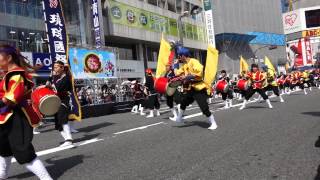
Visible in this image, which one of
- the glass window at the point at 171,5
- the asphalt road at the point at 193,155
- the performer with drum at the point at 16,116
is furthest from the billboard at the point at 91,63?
the glass window at the point at 171,5

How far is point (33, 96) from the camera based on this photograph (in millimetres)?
5250

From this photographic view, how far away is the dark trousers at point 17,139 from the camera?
4.71m

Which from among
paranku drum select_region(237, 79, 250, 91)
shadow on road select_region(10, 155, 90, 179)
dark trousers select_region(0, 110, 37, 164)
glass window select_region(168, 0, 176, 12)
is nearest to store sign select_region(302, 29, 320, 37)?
glass window select_region(168, 0, 176, 12)

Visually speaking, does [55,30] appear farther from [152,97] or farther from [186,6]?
[186,6]

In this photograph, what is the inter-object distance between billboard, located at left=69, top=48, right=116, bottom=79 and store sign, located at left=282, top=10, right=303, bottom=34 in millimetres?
93815

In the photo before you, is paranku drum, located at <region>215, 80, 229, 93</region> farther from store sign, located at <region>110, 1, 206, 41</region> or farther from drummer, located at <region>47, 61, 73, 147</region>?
store sign, located at <region>110, 1, 206, 41</region>

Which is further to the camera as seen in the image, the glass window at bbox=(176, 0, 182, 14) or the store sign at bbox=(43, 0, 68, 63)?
the glass window at bbox=(176, 0, 182, 14)

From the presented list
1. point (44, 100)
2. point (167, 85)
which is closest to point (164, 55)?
point (167, 85)

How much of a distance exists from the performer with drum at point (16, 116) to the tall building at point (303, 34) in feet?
343

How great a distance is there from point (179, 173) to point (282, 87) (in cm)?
2570

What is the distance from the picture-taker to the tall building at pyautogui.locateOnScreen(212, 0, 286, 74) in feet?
206

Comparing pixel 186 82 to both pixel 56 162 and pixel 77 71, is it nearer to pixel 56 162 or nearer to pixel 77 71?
pixel 56 162

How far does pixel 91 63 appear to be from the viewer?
864 inches

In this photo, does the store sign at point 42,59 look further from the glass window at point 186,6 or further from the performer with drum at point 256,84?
the glass window at point 186,6
